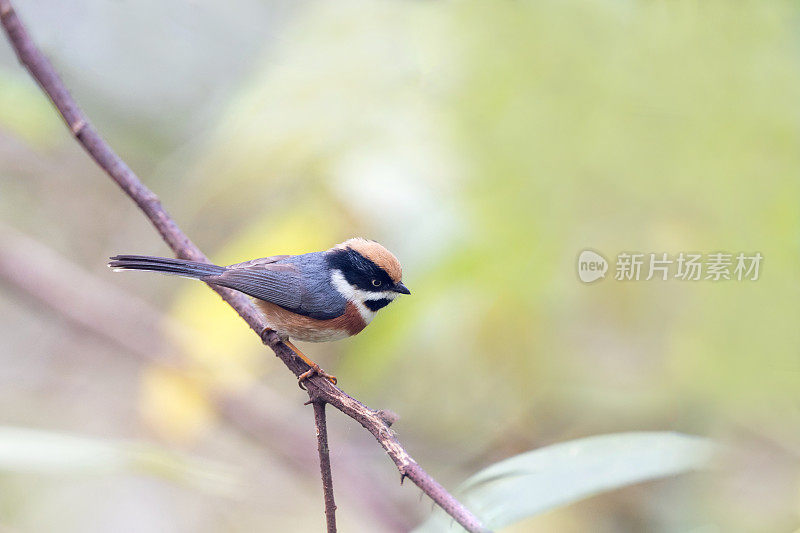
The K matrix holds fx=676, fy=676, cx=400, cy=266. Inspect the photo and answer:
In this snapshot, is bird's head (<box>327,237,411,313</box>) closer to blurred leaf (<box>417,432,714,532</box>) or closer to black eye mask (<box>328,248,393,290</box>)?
black eye mask (<box>328,248,393,290</box>)

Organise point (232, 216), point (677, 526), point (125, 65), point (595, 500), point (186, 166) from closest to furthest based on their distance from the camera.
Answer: point (677, 526)
point (595, 500)
point (186, 166)
point (232, 216)
point (125, 65)

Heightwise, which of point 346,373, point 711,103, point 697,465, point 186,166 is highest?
point 186,166

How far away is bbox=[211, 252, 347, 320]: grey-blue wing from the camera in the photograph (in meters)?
2.75

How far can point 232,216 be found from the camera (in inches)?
127

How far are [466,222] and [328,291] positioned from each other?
1.10 m

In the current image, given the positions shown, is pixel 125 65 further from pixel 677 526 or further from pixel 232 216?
pixel 677 526

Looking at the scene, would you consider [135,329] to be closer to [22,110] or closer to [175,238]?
[175,238]

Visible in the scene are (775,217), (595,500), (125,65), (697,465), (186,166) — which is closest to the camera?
(697,465)

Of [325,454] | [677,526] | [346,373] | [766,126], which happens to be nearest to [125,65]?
[346,373]

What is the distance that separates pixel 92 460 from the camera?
65.1 inches

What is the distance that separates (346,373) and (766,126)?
1.49m

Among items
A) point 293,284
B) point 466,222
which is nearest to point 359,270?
point 293,284

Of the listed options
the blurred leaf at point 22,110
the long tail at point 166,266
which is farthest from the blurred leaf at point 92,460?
the blurred leaf at point 22,110

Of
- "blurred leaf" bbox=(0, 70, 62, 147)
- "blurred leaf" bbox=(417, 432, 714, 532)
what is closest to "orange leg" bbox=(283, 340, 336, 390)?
"blurred leaf" bbox=(417, 432, 714, 532)
